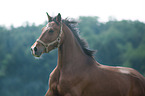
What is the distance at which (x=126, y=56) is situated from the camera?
52531mm

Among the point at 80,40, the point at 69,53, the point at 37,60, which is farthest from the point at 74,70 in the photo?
the point at 37,60

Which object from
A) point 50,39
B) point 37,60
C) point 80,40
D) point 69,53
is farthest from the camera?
point 37,60

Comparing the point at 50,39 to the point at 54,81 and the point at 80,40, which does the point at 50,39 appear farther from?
the point at 54,81

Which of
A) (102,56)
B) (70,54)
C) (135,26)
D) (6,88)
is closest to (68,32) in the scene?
(70,54)

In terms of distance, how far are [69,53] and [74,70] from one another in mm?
444

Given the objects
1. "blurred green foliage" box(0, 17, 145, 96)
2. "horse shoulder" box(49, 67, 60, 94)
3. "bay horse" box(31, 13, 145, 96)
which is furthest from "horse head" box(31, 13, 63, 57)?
"blurred green foliage" box(0, 17, 145, 96)

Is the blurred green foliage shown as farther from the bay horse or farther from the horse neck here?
the horse neck

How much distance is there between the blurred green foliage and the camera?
45562 millimetres

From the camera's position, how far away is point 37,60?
47.7 metres

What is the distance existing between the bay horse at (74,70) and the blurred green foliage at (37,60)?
34007mm

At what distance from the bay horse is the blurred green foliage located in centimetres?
3401

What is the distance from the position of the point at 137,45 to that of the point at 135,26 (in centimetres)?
592

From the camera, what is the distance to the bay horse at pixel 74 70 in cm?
542

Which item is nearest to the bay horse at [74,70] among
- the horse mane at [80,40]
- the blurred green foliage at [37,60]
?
the horse mane at [80,40]
